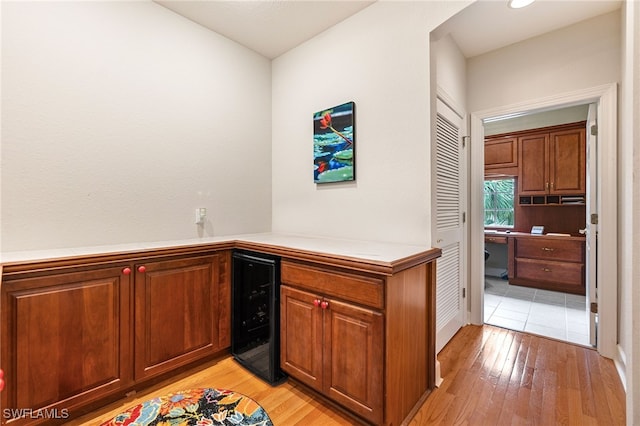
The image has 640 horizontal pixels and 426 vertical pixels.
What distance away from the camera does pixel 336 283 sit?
5.11ft

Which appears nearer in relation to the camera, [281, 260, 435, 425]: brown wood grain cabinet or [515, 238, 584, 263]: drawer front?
[281, 260, 435, 425]: brown wood grain cabinet

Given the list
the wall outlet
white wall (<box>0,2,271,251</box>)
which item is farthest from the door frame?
the wall outlet

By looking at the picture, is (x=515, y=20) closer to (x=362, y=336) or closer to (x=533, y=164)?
(x=533, y=164)

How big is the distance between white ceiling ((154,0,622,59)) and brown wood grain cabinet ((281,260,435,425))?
5.64 feet

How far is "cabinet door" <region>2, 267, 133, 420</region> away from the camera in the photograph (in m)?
1.34

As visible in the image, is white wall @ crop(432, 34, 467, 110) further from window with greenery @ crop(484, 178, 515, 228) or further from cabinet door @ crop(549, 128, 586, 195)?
window with greenery @ crop(484, 178, 515, 228)

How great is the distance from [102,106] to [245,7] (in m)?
1.30

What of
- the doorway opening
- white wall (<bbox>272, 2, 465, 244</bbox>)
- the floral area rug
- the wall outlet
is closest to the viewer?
the floral area rug

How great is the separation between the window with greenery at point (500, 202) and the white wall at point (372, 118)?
385 cm

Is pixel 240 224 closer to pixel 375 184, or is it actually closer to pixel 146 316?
pixel 146 316

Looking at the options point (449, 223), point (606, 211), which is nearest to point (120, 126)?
point (449, 223)

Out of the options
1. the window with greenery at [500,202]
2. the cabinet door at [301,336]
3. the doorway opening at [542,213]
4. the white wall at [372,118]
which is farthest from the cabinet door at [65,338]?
the window with greenery at [500,202]

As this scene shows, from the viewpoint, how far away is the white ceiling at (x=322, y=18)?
84.5 inches

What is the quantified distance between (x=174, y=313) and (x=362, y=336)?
130 centimetres
